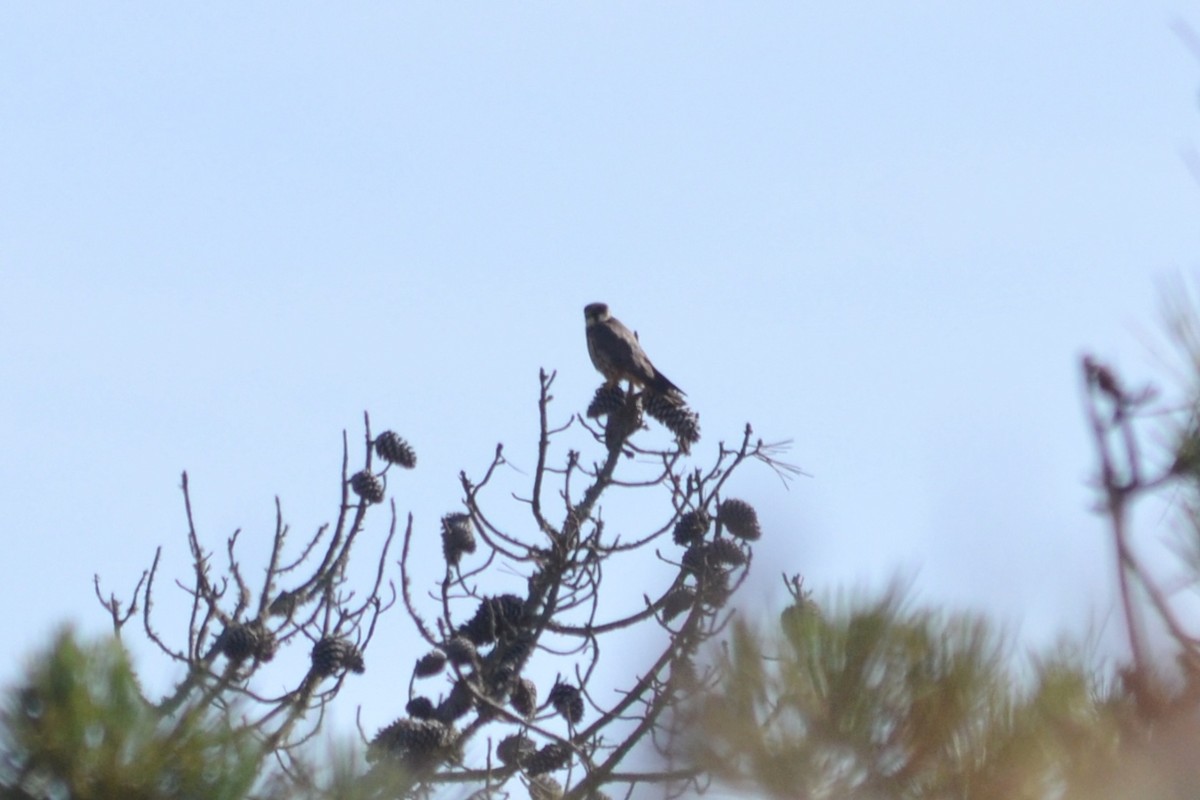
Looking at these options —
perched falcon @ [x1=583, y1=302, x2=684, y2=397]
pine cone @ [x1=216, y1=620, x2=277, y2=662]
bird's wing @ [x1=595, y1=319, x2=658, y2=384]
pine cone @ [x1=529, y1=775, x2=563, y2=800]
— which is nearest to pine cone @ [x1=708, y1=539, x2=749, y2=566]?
pine cone @ [x1=529, y1=775, x2=563, y2=800]

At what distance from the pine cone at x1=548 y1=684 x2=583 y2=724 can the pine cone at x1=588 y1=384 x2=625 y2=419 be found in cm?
119

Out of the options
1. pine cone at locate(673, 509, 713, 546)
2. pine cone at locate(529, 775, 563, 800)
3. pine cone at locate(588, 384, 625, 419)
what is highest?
pine cone at locate(588, 384, 625, 419)

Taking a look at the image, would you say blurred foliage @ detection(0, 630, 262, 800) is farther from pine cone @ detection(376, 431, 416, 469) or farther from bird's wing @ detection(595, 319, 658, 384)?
bird's wing @ detection(595, 319, 658, 384)

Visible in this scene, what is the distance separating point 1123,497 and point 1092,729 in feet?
1.88

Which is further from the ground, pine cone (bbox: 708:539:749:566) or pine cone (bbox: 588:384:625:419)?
pine cone (bbox: 588:384:625:419)

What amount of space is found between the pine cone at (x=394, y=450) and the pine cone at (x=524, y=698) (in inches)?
33.5

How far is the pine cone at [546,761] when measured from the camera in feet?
16.9

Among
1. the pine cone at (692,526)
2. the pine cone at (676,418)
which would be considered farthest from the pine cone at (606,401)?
the pine cone at (692,526)

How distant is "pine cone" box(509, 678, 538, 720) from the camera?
537 centimetres

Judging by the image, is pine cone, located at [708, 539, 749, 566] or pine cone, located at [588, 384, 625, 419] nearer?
pine cone, located at [708, 539, 749, 566]

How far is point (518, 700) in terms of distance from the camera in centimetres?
538

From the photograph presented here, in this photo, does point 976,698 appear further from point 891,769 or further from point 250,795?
point 250,795

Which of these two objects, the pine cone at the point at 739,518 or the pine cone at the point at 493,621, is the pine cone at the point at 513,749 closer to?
the pine cone at the point at 493,621

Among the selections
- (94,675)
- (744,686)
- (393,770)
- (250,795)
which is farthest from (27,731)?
(744,686)
